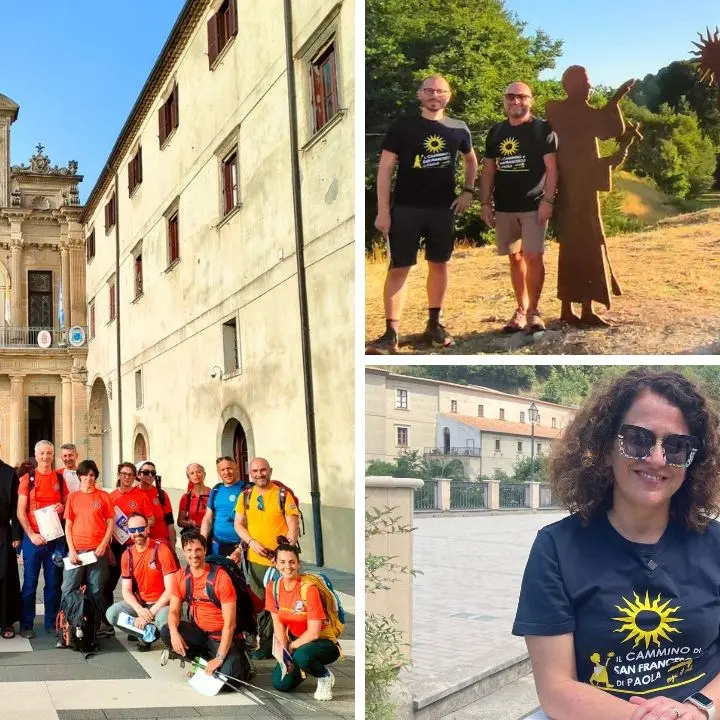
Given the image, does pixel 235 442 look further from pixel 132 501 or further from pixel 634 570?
pixel 634 570

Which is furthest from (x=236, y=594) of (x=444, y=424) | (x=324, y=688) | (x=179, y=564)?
(x=444, y=424)

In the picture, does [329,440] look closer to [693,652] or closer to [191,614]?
[191,614]

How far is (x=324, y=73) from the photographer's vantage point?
9.59 m

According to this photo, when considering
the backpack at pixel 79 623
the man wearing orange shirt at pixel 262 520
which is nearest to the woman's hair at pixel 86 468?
the backpack at pixel 79 623

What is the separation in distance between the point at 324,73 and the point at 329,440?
3.20 m

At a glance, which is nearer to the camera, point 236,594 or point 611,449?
point 611,449

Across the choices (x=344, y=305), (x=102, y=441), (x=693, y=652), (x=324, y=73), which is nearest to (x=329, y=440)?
(x=344, y=305)

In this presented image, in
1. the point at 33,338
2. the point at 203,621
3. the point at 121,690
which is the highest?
the point at 33,338

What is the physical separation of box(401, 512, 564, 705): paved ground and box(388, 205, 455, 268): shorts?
39.6 inches

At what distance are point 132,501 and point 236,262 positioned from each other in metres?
4.82

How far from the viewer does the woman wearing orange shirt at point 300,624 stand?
17.4 feet

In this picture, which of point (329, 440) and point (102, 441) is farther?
point (102, 441)

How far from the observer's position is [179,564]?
23.2 feet

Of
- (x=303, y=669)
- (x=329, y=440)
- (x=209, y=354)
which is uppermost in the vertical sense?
(x=209, y=354)
